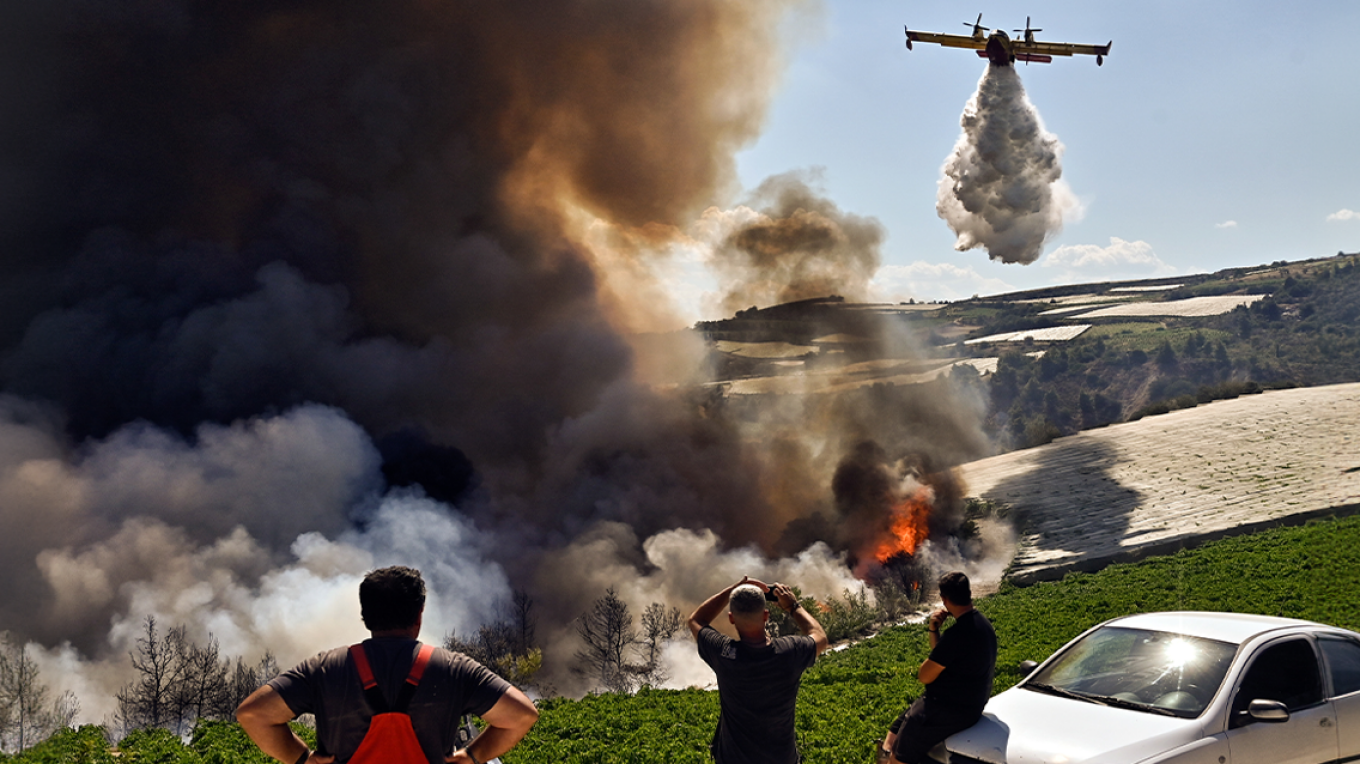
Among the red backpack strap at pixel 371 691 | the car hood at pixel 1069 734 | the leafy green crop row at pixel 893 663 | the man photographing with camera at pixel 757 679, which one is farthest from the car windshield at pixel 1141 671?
the red backpack strap at pixel 371 691

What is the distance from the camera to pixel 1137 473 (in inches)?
1887

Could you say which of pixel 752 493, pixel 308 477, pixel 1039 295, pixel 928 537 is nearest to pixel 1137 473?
pixel 928 537

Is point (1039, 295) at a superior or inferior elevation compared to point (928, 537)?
superior

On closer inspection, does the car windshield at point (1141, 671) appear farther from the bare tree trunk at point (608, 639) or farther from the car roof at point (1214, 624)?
the bare tree trunk at point (608, 639)

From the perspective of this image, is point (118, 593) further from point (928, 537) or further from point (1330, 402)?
point (1330, 402)

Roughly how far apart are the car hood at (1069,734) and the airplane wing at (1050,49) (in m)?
42.4

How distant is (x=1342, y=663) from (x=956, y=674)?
154 inches

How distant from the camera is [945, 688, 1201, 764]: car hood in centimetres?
678

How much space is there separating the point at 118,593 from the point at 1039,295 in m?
142

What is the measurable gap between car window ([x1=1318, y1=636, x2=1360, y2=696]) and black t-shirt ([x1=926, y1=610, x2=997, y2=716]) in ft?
11.0

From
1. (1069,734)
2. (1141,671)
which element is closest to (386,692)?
(1069,734)

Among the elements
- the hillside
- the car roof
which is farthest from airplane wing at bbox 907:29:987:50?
the car roof

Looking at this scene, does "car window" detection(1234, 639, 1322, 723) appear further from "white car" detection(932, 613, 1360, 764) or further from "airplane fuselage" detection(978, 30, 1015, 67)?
"airplane fuselage" detection(978, 30, 1015, 67)

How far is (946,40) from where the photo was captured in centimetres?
4369
